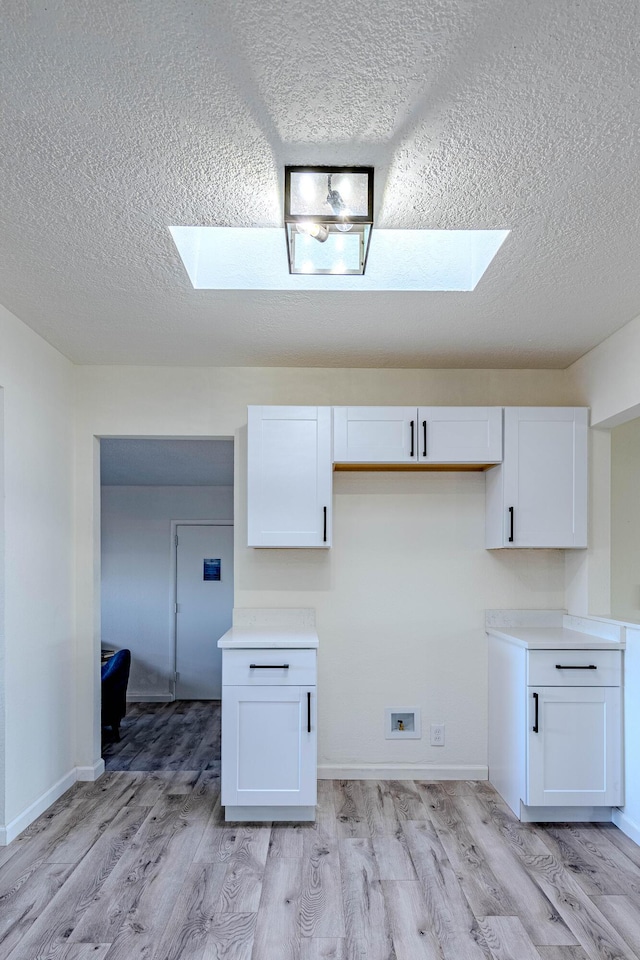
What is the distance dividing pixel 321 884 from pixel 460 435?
2.23 metres

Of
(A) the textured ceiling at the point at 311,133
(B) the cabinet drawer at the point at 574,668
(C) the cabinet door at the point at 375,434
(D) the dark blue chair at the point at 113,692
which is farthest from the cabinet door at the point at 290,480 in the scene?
(D) the dark blue chair at the point at 113,692

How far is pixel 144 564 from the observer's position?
22.8 feet

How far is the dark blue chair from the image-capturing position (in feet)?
16.2

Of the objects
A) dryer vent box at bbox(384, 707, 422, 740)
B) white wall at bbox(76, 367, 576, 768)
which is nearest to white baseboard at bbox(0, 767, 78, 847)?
white wall at bbox(76, 367, 576, 768)

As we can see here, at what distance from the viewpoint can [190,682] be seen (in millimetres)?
6820

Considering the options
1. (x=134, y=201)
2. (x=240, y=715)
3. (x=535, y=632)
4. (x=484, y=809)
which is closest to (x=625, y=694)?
(x=535, y=632)

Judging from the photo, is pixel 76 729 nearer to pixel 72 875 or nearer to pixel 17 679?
pixel 17 679

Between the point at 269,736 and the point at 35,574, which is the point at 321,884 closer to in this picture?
the point at 269,736

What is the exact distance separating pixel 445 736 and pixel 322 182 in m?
3.12

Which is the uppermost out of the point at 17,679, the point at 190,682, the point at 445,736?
the point at 17,679

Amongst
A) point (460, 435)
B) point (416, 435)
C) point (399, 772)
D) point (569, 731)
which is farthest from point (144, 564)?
point (569, 731)

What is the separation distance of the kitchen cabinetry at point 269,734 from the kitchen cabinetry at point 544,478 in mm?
1341

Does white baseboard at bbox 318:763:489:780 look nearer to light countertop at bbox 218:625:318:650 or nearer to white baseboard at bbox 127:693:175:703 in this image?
light countertop at bbox 218:625:318:650

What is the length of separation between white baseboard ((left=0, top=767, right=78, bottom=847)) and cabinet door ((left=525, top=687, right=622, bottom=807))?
7.82 ft
